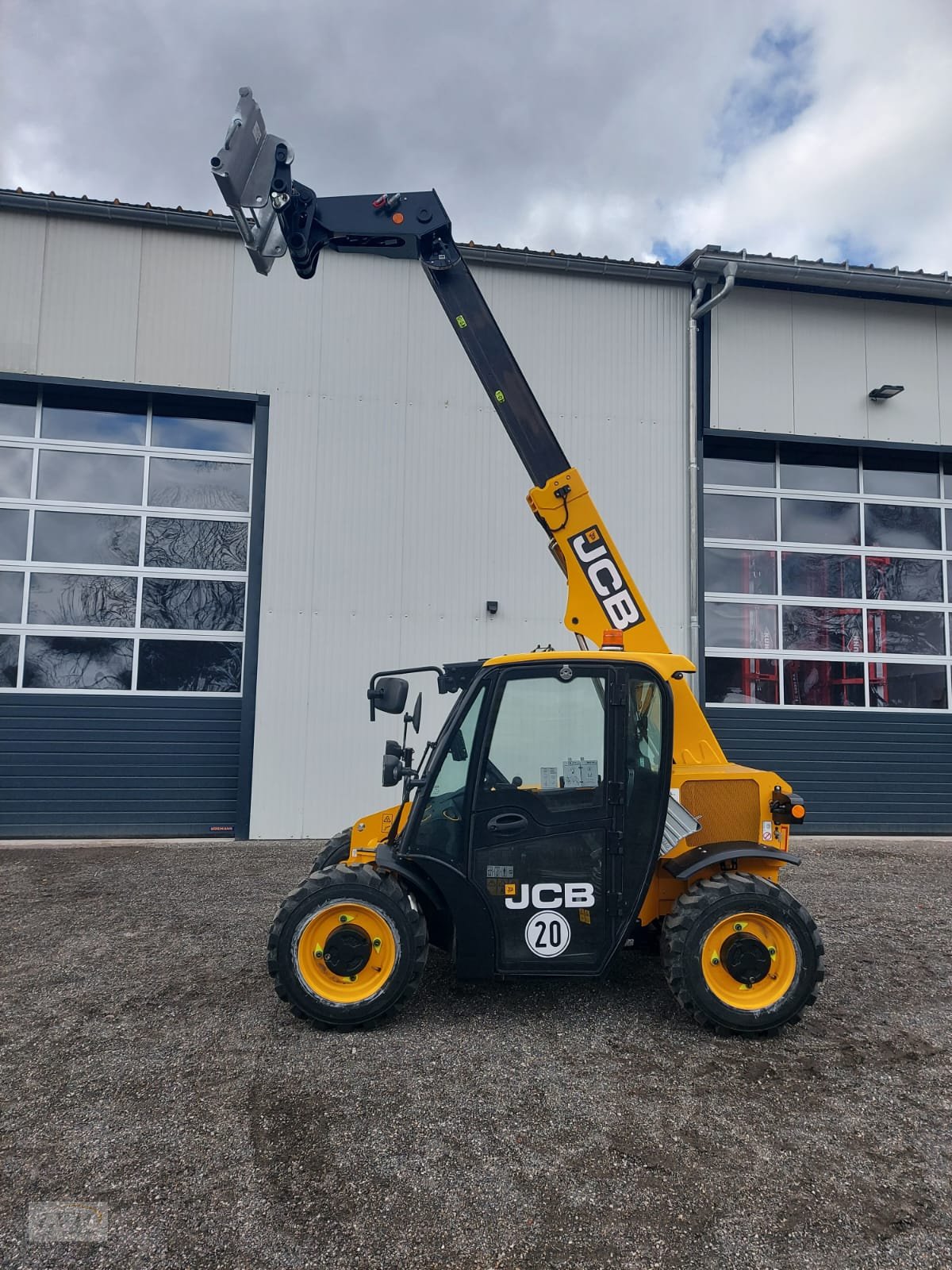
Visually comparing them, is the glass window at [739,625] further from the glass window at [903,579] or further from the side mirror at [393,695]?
the side mirror at [393,695]

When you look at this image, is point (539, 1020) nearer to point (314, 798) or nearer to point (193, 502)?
point (314, 798)

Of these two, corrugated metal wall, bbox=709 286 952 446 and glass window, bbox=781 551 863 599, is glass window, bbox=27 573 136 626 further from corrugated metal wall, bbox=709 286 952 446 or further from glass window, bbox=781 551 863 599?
glass window, bbox=781 551 863 599

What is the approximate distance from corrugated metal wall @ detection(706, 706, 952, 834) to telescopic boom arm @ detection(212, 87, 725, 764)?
5.42m

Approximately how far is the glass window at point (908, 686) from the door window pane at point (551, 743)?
7.80 metres

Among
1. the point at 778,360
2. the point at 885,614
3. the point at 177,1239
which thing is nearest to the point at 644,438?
the point at 778,360

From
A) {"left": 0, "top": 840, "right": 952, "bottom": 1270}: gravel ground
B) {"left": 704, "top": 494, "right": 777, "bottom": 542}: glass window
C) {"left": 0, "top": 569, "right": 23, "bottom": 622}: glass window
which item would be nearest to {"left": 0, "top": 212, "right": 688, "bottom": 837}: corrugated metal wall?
{"left": 704, "top": 494, "right": 777, "bottom": 542}: glass window

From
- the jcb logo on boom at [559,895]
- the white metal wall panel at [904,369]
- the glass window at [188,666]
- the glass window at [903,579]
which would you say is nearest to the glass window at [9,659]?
the glass window at [188,666]

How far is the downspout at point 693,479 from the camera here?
9.48 metres

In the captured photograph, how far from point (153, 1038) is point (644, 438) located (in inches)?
327

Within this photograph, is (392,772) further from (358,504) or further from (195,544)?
(195,544)

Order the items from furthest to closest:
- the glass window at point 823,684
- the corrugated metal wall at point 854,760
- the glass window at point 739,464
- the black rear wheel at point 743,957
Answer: the glass window at point 739,464
the glass window at point 823,684
the corrugated metal wall at point 854,760
the black rear wheel at point 743,957

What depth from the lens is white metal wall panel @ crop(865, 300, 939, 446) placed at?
10.3m

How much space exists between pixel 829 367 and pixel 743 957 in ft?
28.9

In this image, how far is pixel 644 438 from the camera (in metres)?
9.73
